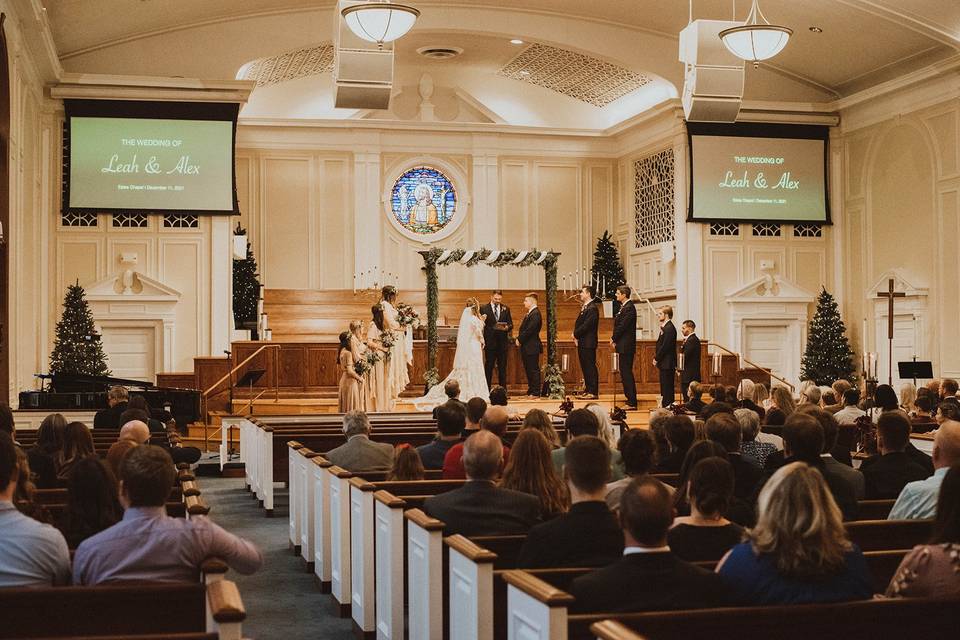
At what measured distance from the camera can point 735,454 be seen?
5.33 m

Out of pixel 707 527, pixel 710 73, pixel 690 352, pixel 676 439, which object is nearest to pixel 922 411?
pixel 690 352

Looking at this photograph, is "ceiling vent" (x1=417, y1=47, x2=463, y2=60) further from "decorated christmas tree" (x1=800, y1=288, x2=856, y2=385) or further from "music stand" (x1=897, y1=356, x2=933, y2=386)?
"music stand" (x1=897, y1=356, x2=933, y2=386)

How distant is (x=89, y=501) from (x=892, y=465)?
3.72m

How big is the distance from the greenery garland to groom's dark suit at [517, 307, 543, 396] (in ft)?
0.50

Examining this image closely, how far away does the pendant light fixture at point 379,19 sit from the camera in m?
10.8

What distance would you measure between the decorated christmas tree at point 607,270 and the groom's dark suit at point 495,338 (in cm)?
564

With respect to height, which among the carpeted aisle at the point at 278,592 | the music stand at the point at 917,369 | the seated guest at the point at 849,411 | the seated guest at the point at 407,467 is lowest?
the carpeted aisle at the point at 278,592

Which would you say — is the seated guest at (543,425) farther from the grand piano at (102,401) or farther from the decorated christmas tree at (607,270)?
the decorated christmas tree at (607,270)

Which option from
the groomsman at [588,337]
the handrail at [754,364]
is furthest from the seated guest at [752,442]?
the handrail at [754,364]

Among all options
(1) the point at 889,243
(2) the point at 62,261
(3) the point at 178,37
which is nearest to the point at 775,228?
(1) the point at 889,243

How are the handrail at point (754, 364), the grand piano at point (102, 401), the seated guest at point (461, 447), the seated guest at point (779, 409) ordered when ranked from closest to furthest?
the seated guest at point (461, 447) → the seated guest at point (779, 409) → the grand piano at point (102, 401) → the handrail at point (754, 364)

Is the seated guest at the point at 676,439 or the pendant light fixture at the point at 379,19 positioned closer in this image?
the seated guest at the point at 676,439

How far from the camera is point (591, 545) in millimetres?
3664

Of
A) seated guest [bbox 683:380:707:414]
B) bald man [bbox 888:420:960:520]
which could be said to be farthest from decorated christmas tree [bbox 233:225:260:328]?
bald man [bbox 888:420:960:520]
